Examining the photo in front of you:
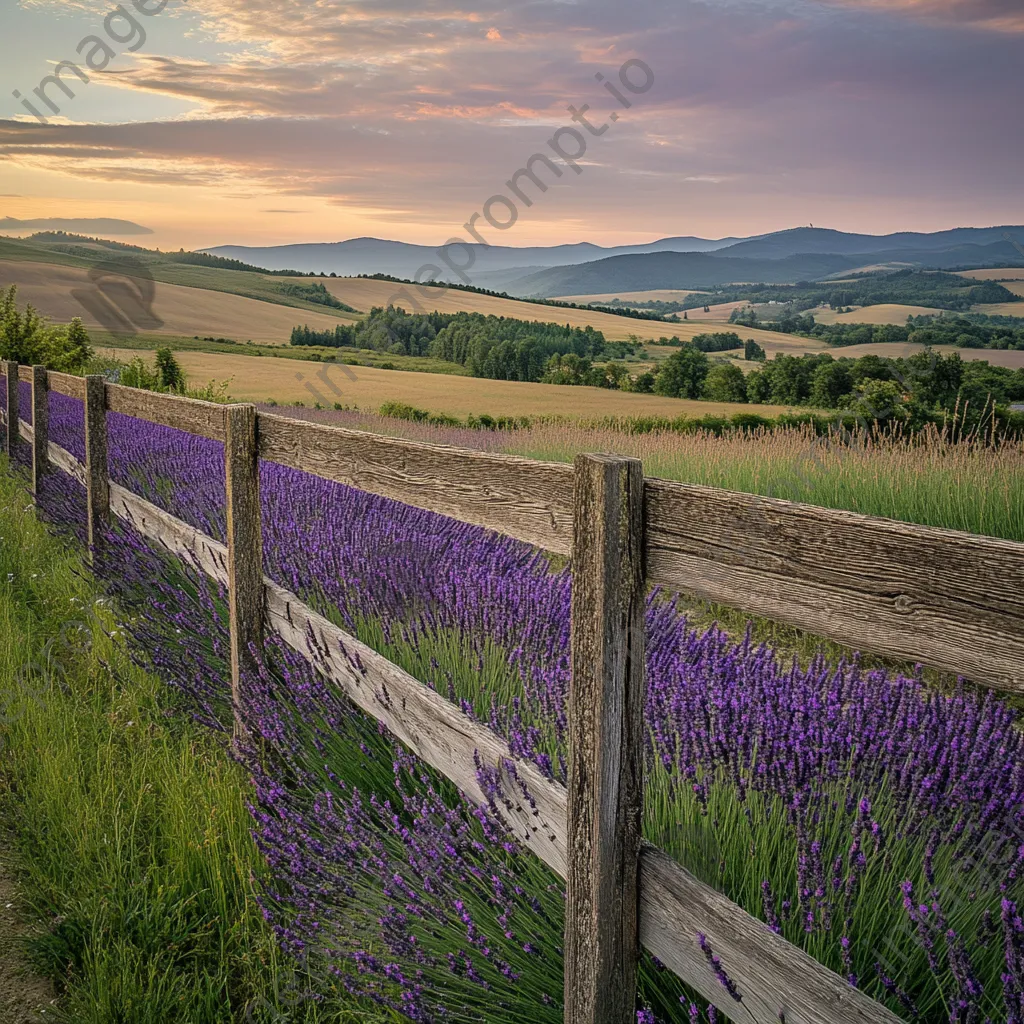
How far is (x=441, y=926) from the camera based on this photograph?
7.12 ft

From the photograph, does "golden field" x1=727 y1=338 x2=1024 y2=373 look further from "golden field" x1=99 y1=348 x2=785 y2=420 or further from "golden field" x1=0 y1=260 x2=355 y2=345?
"golden field" x1=0 y1=260 x2=355 y2=345

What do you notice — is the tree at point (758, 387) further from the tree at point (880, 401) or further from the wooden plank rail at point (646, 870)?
the wooden plank rail at point (646, 870)

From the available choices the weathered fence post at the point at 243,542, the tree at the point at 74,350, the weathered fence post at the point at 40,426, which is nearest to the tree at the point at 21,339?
the tree at the point at 74,350

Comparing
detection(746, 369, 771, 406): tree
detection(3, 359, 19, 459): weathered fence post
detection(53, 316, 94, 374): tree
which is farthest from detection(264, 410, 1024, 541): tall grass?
detection(746, 369, 771, 406): tree

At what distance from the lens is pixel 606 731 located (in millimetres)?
1643

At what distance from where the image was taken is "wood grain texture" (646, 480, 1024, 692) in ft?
3.60

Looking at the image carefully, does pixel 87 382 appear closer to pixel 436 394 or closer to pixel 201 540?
pixel 201 540

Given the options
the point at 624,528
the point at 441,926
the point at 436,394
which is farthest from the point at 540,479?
the point at 436,394

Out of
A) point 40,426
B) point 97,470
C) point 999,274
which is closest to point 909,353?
point 999,274

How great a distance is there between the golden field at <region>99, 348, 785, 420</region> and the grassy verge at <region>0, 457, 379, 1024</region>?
24.3 m

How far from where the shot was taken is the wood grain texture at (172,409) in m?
4.06

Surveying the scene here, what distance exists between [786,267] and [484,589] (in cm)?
18076

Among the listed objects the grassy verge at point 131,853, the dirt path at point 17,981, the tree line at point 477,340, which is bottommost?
the dirt path at point 17,981

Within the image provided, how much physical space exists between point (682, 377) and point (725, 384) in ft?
7.61
